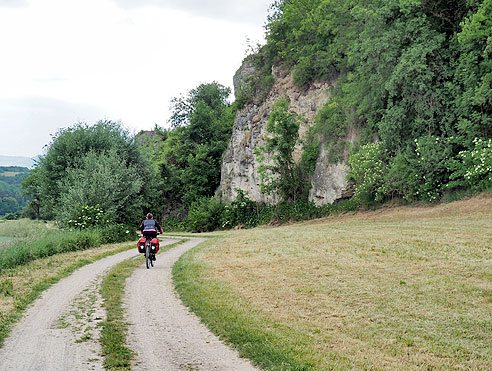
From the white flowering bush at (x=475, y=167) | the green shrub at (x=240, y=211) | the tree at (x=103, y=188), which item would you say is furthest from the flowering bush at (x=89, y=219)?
the green shrub at (x=240, y=211)

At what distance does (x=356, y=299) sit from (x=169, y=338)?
4.39m

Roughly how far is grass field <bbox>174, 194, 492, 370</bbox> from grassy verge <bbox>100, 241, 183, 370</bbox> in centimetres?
152

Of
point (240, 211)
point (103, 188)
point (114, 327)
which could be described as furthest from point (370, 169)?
point (114, 327)

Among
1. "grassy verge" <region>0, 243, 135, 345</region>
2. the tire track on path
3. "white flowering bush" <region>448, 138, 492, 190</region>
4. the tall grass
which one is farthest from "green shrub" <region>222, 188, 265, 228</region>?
the tire track on path

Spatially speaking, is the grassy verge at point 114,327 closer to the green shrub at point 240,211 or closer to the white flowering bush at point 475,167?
the white flowering bush at point 475,167

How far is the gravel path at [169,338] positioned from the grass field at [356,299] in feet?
1.07

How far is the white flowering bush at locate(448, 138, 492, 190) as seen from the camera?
23.9 m

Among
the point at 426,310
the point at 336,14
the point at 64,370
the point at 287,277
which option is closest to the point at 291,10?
the point at 336,14

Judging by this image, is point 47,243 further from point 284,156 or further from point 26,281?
point 284,156

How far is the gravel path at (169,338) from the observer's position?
6.07 metres

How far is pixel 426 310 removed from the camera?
347 inches

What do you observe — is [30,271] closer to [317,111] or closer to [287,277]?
[287,277]

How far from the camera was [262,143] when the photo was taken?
4812 centimetres

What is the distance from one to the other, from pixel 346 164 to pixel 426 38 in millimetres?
10707
